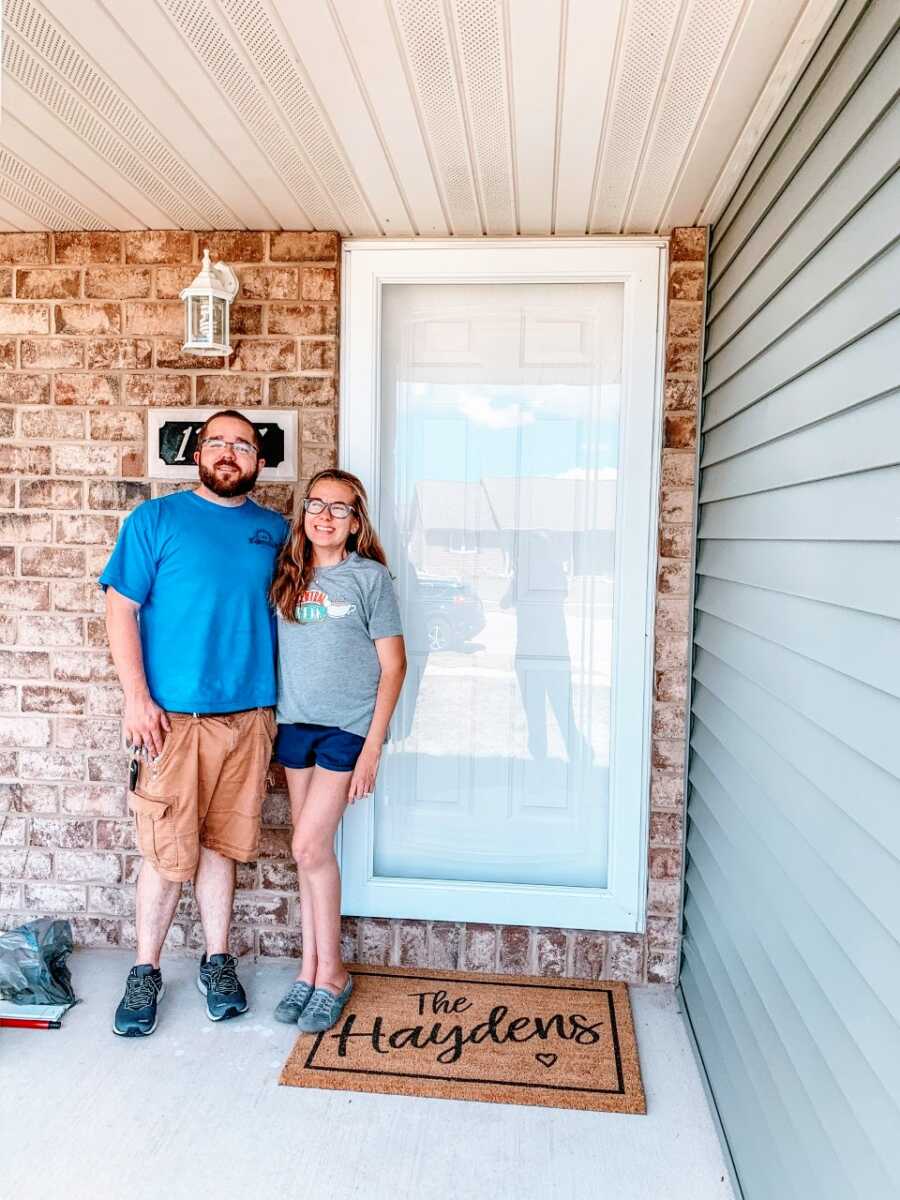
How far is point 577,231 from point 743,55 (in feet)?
3.53

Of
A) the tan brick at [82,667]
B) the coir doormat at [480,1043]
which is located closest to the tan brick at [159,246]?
the tan brick at [82,667]

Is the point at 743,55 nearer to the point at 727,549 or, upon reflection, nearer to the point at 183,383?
the point at 727,549

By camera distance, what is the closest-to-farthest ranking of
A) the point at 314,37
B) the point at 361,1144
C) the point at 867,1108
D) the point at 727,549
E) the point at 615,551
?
the point at 867,1108
the point at 314,37
the point at 361,1144
the point at 727,549
the point at 615,551

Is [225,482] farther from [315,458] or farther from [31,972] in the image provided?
[31,972]

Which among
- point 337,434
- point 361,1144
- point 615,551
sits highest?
point 337,434

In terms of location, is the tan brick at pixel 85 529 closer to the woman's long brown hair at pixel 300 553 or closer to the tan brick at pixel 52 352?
the tan brick at pixel 52 352

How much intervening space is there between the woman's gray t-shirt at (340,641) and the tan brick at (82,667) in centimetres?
83

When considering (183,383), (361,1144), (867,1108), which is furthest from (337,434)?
(867,1108)

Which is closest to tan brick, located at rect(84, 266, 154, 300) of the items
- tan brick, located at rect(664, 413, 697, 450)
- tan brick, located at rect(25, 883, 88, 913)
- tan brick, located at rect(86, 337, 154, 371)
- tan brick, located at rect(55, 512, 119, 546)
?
tan brick, located at rect(86, 337, 154, 371)

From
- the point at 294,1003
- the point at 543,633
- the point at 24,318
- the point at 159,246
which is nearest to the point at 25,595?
the point at 24,318

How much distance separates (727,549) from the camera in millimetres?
2465

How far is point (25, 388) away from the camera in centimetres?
310

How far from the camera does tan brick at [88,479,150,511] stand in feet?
10.1

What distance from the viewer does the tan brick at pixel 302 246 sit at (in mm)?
2984
